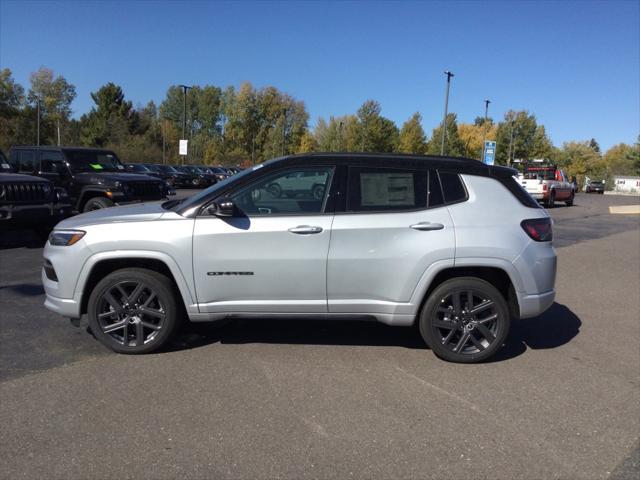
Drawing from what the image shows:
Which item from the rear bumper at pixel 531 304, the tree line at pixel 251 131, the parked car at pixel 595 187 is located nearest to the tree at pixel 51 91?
the tree line at pixel 251 131

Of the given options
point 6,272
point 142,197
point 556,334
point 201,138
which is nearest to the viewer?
point 556,334

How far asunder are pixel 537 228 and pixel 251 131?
71.8m

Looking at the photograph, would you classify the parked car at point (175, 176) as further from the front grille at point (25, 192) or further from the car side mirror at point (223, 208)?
the car side mirror at point (223, 208)

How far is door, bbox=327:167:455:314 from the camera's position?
423 centimetres

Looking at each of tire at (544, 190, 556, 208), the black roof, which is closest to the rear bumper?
the black roof

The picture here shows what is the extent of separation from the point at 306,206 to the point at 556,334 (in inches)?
118

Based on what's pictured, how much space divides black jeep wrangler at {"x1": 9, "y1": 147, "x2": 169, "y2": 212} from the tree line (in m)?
43.1

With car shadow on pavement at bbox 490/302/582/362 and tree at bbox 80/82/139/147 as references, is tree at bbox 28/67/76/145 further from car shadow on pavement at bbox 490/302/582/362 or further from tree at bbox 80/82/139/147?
car shadow on pavement at bbox 490/302/582/362

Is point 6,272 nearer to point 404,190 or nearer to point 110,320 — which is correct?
point 110,320

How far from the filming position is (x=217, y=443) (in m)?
3.11

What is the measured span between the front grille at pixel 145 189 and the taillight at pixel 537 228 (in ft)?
31.3

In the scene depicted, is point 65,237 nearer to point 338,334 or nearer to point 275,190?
point 275,190

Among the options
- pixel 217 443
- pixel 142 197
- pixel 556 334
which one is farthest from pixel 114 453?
pixel 142 197

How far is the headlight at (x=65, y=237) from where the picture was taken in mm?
4312
